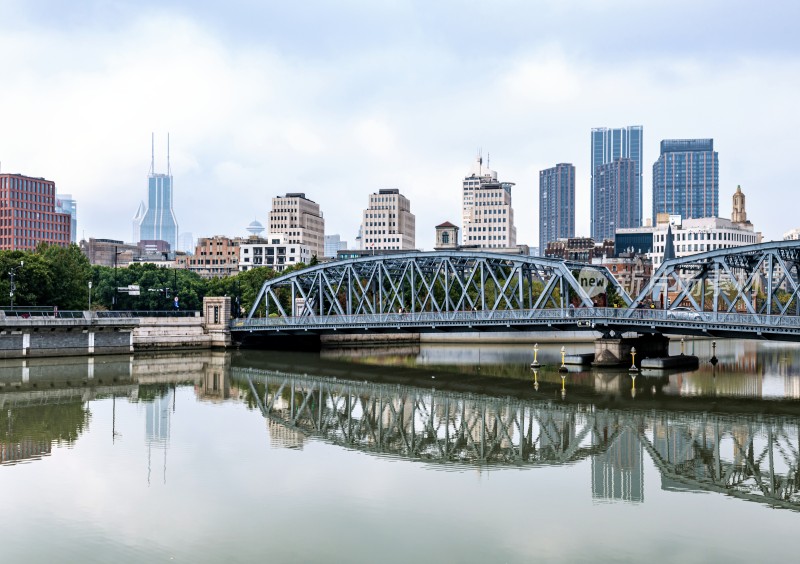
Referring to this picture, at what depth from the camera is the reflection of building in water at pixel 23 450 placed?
134 ft

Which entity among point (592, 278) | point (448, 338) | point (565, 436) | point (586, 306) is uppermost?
point (592, 278)

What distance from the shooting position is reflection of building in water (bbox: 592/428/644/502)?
1374 inches

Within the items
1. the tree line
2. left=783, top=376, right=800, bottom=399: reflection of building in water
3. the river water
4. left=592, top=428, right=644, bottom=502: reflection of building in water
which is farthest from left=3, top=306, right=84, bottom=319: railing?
left=783, top=376, right=800, bottom=399: reflection of building in water

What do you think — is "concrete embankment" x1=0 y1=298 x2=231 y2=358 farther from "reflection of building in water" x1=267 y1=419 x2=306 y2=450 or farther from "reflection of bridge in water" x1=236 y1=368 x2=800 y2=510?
"reflection of building in water" x1=267 y1=419 x2=306 y2=450

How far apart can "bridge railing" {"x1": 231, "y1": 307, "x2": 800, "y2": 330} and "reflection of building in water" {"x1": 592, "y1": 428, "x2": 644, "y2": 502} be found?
79.8 ft

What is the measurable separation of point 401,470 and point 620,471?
364 inches

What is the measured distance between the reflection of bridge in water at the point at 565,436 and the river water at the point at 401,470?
0.17 metres

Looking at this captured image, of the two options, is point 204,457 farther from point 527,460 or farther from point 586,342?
point 586,342

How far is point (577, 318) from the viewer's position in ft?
250

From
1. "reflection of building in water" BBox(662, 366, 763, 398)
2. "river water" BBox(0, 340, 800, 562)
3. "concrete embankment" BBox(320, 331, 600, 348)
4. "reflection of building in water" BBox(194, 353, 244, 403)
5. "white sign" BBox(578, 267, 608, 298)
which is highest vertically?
"white sign" BBox(578, 267, 608, 298)

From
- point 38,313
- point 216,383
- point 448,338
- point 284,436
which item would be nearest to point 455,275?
point 216,383

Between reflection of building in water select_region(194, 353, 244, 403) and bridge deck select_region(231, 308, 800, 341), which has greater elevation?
bridge deck select_region(231, 308, 800, 341)

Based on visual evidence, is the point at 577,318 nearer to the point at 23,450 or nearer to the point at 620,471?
the point at 620,471

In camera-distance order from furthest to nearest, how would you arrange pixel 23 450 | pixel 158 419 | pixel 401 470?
pixel 158 419 → pixel 23 450 → pixel 401 470
